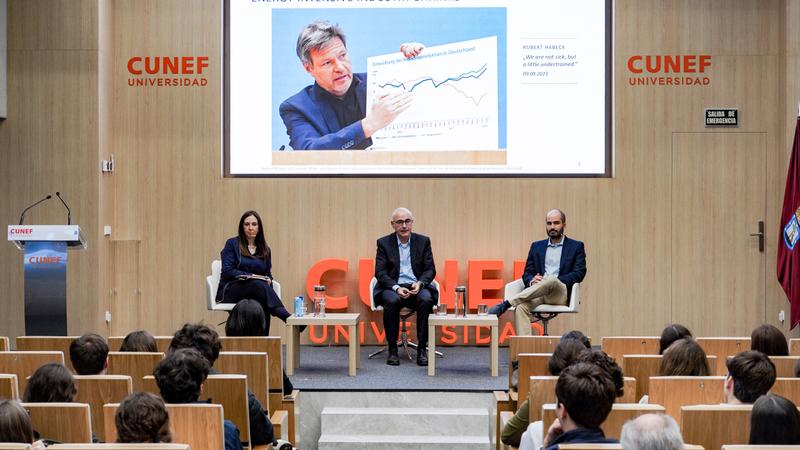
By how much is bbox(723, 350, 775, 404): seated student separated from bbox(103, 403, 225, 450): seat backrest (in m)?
1.96

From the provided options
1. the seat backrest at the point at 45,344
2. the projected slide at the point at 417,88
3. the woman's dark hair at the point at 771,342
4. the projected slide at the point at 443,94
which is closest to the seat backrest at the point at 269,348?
the seat backrest at the point at 45,344

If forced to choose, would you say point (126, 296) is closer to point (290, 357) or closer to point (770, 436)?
point (290, 357)

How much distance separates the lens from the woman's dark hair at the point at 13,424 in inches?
121

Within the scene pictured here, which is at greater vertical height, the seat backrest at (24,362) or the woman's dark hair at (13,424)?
the woman's dark hair at (13,424)

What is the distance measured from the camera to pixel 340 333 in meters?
9.25

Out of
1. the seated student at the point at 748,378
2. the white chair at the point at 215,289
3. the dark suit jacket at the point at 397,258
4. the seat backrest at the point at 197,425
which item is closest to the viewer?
the seat backrest at the point at 197,425

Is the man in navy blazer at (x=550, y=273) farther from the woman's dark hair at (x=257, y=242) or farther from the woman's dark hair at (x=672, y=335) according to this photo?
the woman's dark hair at (x=672, y=335)

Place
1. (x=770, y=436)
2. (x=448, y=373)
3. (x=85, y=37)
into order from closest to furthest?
(x=770, y=436) < (x=448, y=373) < (x=85, y=37)

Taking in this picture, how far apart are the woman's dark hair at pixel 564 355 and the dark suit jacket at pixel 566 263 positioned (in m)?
3.49

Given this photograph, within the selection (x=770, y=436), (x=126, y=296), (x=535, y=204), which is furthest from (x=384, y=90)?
(x=770, y=436)

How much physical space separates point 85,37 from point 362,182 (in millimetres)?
2797

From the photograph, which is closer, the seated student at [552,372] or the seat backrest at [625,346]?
the seated student at [552,372]

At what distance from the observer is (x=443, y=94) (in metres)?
9.27

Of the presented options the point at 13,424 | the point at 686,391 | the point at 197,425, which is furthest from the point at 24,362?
the point at 686,391
